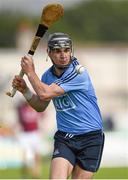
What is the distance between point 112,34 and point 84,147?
10438 centimetres

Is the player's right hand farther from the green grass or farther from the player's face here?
the green grass

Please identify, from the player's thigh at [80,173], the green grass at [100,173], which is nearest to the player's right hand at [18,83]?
the player's thigh at [80,173]

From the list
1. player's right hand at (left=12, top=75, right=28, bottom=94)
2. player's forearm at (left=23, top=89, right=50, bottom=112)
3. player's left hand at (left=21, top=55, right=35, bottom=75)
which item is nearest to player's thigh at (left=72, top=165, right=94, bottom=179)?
player's forearm at (left=23, top=89, right=50, bottom=112)

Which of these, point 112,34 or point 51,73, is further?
point 112,34

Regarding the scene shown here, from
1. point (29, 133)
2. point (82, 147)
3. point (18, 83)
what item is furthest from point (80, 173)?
point (29, 133)

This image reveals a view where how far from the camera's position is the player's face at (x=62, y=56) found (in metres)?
10.3

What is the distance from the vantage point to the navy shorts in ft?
34.3

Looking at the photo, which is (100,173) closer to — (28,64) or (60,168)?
(60,168)

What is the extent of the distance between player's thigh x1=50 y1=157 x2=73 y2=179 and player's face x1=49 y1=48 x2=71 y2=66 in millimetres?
1083

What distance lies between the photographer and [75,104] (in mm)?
10430

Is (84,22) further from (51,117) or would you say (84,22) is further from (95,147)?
(95,147)

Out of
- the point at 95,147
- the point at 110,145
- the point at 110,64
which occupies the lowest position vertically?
the point at 110,64

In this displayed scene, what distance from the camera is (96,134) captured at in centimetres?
1057

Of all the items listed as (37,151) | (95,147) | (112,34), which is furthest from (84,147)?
(112,34)
